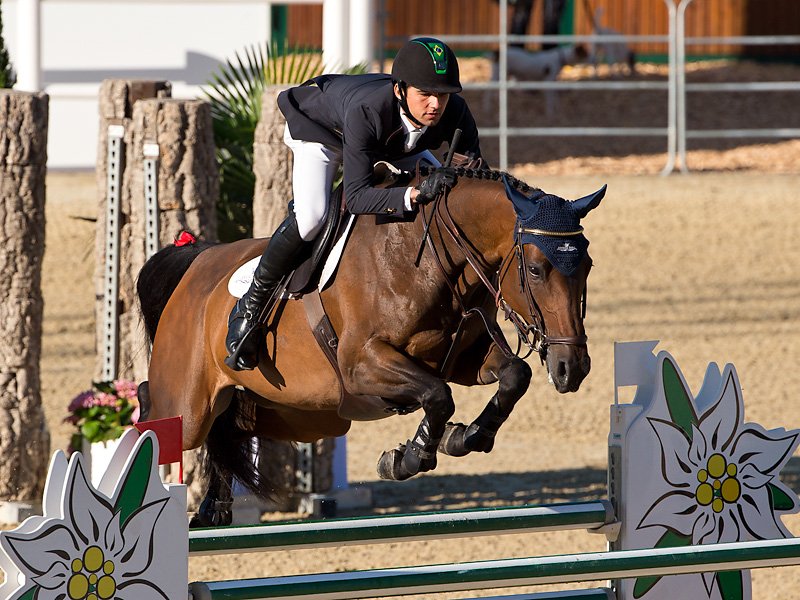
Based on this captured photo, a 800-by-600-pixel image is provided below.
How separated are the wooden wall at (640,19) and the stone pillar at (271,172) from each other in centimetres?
1252

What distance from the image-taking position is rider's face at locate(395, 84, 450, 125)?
4.16 meters

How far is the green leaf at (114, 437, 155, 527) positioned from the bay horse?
39.5 inches

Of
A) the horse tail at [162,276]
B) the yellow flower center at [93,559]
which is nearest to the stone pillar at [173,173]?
the horse tail at [162,276]

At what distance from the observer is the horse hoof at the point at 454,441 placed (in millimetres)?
4211

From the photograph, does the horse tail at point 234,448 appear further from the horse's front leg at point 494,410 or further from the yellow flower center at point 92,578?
the yellow flower center at point 92,578

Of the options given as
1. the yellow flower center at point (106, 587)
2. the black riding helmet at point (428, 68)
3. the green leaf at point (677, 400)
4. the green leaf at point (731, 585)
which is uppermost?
the black riding helmet at point (428, 68)

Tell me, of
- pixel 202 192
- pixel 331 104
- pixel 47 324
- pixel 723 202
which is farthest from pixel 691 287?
pixel 331 104

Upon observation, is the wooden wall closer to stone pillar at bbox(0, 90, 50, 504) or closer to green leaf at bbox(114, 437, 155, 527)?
stone pillar at bbox(0, 90, 50, 504)

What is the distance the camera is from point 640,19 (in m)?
19.6

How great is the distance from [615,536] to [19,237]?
11.7ft

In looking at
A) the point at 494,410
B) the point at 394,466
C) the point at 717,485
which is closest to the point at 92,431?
the point at 394,466

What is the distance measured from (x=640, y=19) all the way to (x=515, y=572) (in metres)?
16.8

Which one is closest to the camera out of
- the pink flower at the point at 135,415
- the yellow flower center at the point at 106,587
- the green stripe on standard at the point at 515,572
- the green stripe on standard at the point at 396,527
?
the yellow flower center at the point at 106,587

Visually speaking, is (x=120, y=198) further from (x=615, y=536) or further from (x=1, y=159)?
(x=615, y=536)
